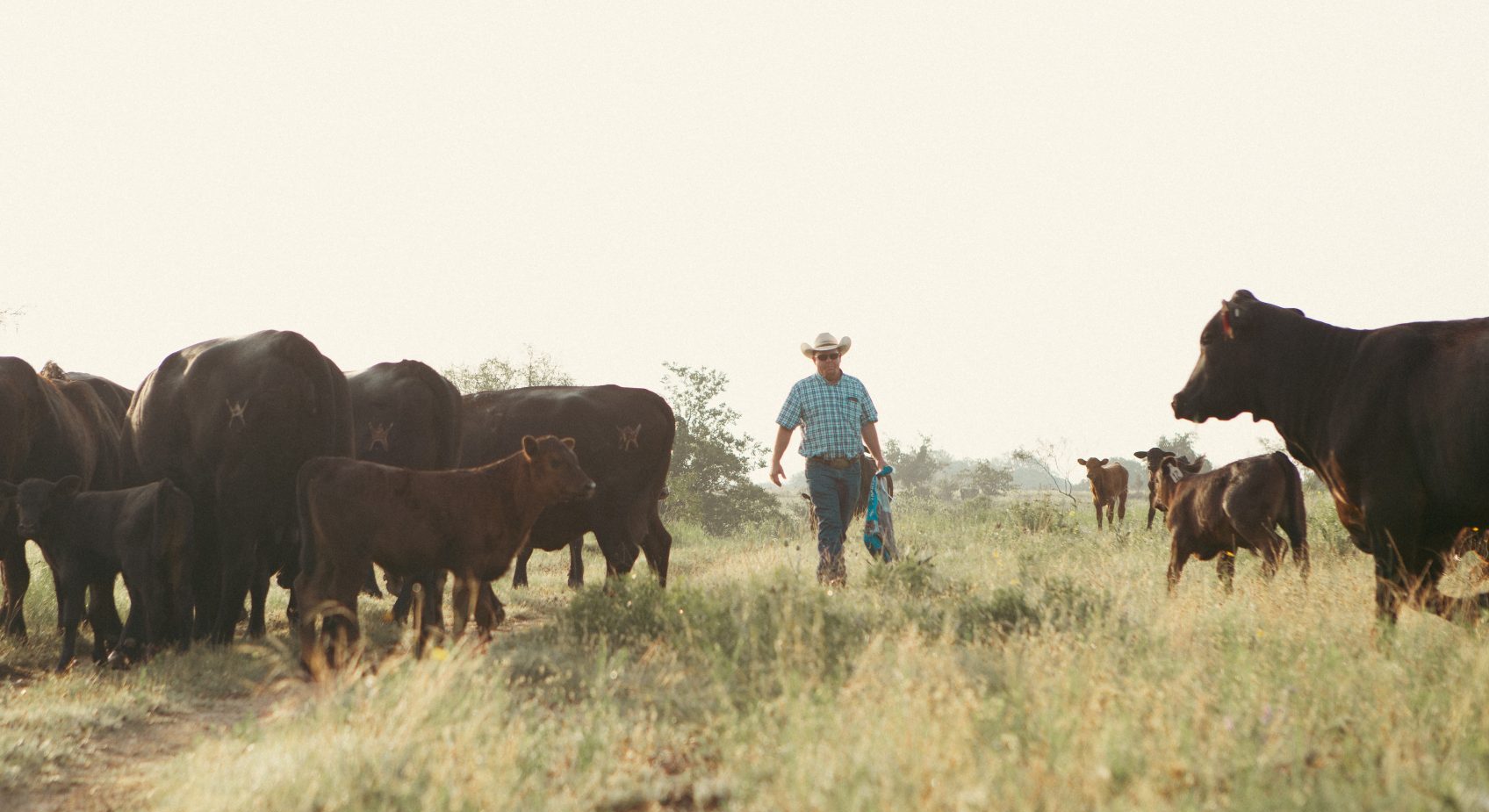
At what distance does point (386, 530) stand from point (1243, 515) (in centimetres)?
674

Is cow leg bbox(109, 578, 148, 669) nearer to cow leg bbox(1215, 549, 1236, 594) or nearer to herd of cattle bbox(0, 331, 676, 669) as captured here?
herd of cattle bbox(0, 331, 676, 669)

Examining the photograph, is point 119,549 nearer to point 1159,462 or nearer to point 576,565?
point 576,565

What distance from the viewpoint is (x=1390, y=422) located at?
6.20 metres

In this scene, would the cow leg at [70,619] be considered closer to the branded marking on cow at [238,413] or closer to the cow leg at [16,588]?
the cow leg at [16,588]

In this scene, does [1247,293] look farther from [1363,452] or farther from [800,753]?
[800,753]

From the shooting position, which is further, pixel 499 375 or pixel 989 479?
pixel 989 479


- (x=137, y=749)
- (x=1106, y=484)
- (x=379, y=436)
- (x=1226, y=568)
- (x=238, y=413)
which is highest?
(x=238, y=413)

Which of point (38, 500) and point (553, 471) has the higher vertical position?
point (553, 471)

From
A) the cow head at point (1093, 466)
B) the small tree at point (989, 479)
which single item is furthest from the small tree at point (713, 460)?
the small tree at point (989, 479)

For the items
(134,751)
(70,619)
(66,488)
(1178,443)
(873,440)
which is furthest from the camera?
(1178,443)

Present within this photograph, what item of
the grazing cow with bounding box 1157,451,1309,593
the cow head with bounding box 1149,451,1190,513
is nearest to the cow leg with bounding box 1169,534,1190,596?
the grazing cow with bounding box 1157,451,1309,593

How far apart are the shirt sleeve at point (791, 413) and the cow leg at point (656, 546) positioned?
1.57 meters

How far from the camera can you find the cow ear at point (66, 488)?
7949mm

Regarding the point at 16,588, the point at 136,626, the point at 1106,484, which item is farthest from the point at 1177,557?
the point at 1106,484
